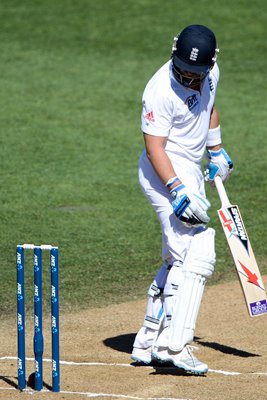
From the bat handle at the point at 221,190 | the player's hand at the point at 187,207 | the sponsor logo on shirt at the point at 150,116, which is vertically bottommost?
the player's hand at the point at 187,207

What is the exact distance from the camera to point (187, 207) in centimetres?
662

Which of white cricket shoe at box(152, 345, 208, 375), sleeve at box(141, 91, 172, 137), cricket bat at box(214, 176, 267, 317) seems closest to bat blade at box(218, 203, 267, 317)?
cricket bat at box(214, 176, 267, 317)

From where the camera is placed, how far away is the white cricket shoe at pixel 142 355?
6961 millimetres

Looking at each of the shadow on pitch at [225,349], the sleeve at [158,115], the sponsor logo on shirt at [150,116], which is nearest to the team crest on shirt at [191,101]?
the sleeve at [158,115]

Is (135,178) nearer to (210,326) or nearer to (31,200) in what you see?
(31,200)

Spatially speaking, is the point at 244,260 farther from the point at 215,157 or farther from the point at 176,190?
the point at 215,157

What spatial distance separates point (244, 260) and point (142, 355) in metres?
0.93

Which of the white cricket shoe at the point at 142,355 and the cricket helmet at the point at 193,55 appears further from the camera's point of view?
the white cricket shoe at the point at 142,355

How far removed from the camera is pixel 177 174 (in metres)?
6.93

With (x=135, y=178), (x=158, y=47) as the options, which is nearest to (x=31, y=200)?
(x=135, y=178)

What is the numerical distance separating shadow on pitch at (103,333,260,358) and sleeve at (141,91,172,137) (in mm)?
1595

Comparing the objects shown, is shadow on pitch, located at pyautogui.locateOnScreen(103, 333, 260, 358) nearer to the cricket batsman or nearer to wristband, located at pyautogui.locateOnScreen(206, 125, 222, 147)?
the cricket batsman

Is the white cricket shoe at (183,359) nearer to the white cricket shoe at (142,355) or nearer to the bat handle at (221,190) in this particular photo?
the white cricket shoe at (142,355)

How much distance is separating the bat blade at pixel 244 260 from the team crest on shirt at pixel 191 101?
71cm
